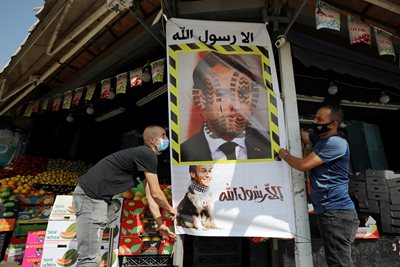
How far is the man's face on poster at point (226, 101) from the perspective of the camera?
8.75 ft

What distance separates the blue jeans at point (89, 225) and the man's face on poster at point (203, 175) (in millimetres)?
936

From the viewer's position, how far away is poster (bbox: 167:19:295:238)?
2.45 metres

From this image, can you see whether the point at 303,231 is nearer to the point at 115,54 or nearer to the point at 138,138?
the point at 115,54

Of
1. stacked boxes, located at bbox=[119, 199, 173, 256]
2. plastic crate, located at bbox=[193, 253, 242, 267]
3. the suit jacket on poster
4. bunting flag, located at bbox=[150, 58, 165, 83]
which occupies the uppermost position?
bunting flag, located at bbox=[150, 58, 165, 83]

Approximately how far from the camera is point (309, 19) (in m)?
3.43

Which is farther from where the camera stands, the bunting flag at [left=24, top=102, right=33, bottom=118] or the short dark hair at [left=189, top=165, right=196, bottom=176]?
the bunting flag at [left=24, top=102, right=33, bottom=118]

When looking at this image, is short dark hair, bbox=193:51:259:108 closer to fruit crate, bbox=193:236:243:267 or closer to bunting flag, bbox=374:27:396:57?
bunting flag, bbox=374:27:396:57

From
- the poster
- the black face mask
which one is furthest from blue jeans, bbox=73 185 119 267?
the black face mask

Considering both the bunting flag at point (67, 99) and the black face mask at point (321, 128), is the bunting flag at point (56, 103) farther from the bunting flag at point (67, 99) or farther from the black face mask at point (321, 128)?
the black face mask at point (321, 128)

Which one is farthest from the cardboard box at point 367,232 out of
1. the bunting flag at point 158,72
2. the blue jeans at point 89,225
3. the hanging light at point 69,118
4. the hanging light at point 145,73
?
the hanging light at point 69,118

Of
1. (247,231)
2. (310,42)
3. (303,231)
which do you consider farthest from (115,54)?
(303,231)

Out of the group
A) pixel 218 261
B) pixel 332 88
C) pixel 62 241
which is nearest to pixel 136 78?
pixel 62 241

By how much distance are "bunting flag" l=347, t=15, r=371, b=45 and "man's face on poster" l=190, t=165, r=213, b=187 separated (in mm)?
2323

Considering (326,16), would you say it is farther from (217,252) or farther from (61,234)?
(61,234)
